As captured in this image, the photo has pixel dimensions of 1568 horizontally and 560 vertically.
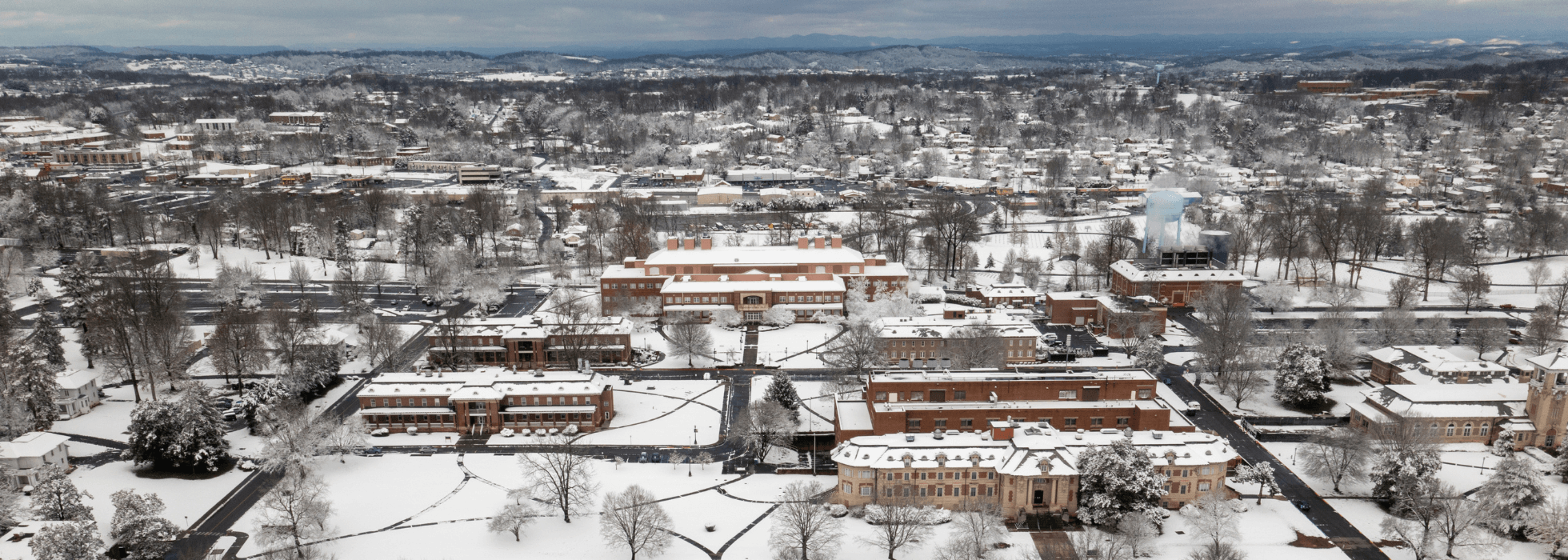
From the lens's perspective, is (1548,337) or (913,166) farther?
(913,166)

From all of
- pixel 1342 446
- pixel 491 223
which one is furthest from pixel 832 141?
pixel 1342 446

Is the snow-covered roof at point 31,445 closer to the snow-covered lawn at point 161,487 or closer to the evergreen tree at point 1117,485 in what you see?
the snow-covered lawn at point 161,487

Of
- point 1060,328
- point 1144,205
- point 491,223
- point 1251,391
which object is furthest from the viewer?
point 1144,205

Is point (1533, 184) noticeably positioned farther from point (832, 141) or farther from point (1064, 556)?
point (1064, 556)

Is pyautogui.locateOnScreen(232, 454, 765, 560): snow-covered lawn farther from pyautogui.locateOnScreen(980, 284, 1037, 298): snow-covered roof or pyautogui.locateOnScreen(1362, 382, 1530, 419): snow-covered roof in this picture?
pyautogui.locateOnScreen(980, 284, 1037, 298): snow-covered roof

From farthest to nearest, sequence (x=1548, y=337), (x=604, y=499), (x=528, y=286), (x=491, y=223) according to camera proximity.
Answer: (x=491, y=223) → (x=528, y=286) → (x=1548, y=337) → (x=604, y=499)

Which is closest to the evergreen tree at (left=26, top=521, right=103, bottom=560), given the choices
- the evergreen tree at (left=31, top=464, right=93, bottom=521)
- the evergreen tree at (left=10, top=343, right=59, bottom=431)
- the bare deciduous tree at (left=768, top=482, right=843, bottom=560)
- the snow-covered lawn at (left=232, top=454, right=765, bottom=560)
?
the evergreen tree at (left=31, top=464, right=93, bottom=521)

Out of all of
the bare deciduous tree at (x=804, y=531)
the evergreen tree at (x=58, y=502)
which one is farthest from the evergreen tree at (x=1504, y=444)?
the evergreen tree at (x=58, y=502)
